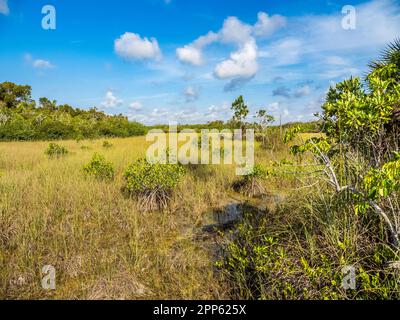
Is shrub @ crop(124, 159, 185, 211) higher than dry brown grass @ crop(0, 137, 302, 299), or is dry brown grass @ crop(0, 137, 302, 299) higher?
shrub @ crop(124, 159, 185, 211)

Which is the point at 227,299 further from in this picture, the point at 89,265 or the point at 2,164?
the point at 2,164

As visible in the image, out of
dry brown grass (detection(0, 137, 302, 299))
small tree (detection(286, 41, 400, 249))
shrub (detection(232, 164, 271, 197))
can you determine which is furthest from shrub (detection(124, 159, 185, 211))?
small tree (detection(286, 41, 400, 249))

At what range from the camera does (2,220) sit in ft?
14.5

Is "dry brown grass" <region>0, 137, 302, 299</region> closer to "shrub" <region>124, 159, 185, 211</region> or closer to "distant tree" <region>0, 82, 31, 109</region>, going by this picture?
"shrub" <region>124, 159, 185, 211</region>

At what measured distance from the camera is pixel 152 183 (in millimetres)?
6066

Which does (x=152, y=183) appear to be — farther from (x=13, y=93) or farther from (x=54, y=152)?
(x=13, y=93)

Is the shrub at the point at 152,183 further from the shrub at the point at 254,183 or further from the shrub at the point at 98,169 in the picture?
the shrub at the point at 254,183

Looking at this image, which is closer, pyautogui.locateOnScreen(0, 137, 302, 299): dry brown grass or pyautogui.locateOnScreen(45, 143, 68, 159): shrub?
pyautogui.locateOnScreen(0, 137, 302, 299): dry brown grass

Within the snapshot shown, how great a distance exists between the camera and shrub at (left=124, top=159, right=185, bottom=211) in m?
5.98

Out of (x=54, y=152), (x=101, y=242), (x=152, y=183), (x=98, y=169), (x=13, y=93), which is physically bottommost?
(x=101, y=242)

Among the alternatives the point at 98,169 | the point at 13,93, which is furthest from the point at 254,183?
the point at 13,93

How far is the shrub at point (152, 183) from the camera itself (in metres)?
5.98

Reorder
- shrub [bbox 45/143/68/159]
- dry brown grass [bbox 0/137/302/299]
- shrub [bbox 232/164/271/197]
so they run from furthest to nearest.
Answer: shrub [bbox 45/143/68/159]
shrub [bbox 232/164/271/197]
dry brown grass [bbox 0/137/302/299]
